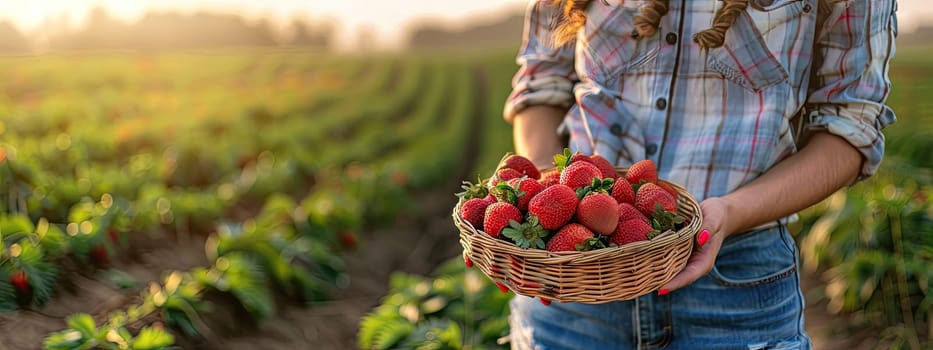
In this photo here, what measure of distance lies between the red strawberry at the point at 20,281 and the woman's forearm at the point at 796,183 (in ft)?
9.91

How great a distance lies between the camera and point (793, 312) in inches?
69.1

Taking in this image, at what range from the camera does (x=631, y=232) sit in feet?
5.02

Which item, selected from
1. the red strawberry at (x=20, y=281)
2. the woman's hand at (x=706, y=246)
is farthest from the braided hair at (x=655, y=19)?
the red strawberry at (x=20, y=281)

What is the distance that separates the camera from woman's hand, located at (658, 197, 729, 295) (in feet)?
5.07

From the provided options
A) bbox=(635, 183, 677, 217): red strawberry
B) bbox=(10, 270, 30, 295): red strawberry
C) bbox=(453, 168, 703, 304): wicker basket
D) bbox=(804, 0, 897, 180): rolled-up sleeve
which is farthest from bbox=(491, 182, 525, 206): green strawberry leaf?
bbox=(10, 270, 30, 295): red strawberry

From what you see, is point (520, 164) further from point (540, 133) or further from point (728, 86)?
point (728, 86)

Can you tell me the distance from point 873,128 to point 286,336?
10.3 ft

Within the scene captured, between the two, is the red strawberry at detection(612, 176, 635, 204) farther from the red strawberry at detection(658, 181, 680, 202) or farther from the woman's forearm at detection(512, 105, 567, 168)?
the woman's forearm at detection(512, 105, 567, 168)

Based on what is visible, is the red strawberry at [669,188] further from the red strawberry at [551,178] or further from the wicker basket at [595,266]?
the red strawberry at [551,178]

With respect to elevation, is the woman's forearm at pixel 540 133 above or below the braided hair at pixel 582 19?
below

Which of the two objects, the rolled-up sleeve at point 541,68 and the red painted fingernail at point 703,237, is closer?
the red painted fingernail at point 703,237

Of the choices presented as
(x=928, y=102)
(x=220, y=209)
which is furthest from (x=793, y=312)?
(x=928, y=102)

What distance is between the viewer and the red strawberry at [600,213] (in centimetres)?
152

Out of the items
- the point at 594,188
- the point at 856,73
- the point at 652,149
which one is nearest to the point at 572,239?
the point at 594,188
